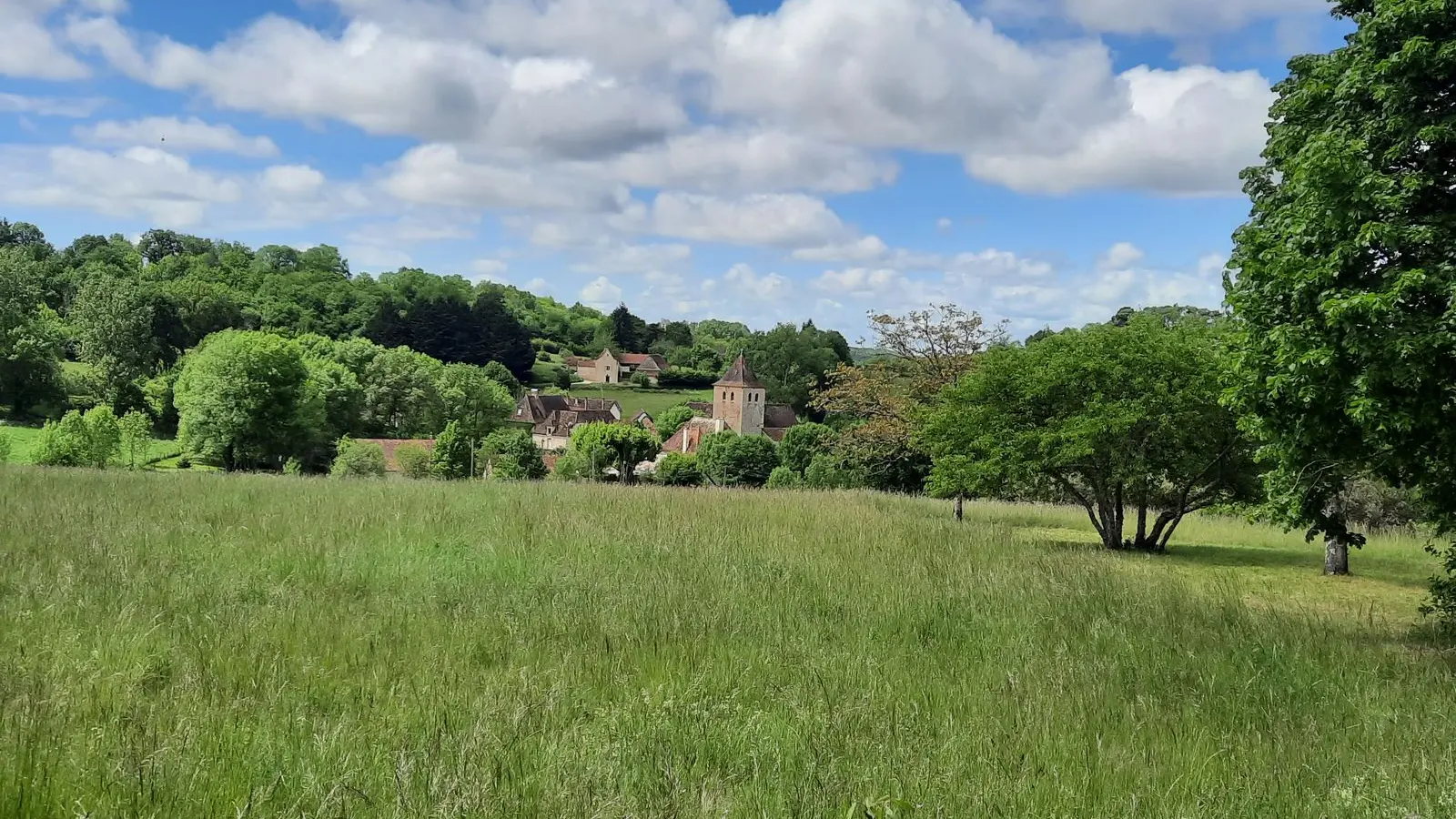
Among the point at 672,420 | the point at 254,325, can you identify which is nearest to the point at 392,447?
the point at 672,420

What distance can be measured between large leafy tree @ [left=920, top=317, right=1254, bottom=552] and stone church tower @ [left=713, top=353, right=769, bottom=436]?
72.2 meters

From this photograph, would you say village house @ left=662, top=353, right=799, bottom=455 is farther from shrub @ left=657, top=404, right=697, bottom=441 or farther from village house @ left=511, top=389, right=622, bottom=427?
village house @ left=511, top=389, right=622, bottom=427

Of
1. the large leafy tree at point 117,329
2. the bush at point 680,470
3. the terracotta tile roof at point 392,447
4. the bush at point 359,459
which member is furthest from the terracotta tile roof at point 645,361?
the bush at point 359,459

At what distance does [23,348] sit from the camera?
63969 millimetres

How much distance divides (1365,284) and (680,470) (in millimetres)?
61795

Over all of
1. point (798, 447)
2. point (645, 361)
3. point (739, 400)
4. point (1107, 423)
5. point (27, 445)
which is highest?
point (645, 361)

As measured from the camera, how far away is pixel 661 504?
12195mm

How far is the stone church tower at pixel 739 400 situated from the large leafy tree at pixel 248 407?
42.4 meters

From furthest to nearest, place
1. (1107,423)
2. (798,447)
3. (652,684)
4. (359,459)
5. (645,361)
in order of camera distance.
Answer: (645,361)
(798,447)
(359,459)
(1107,423)
(652,684)

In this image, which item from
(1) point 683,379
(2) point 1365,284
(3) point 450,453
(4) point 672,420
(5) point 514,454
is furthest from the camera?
(1) point 683,379

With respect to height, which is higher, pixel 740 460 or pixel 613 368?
pixel 613 368

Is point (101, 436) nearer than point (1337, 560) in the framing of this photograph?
No

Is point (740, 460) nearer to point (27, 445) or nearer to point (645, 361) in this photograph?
point (27, 445)

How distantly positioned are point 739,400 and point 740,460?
83.8ft
